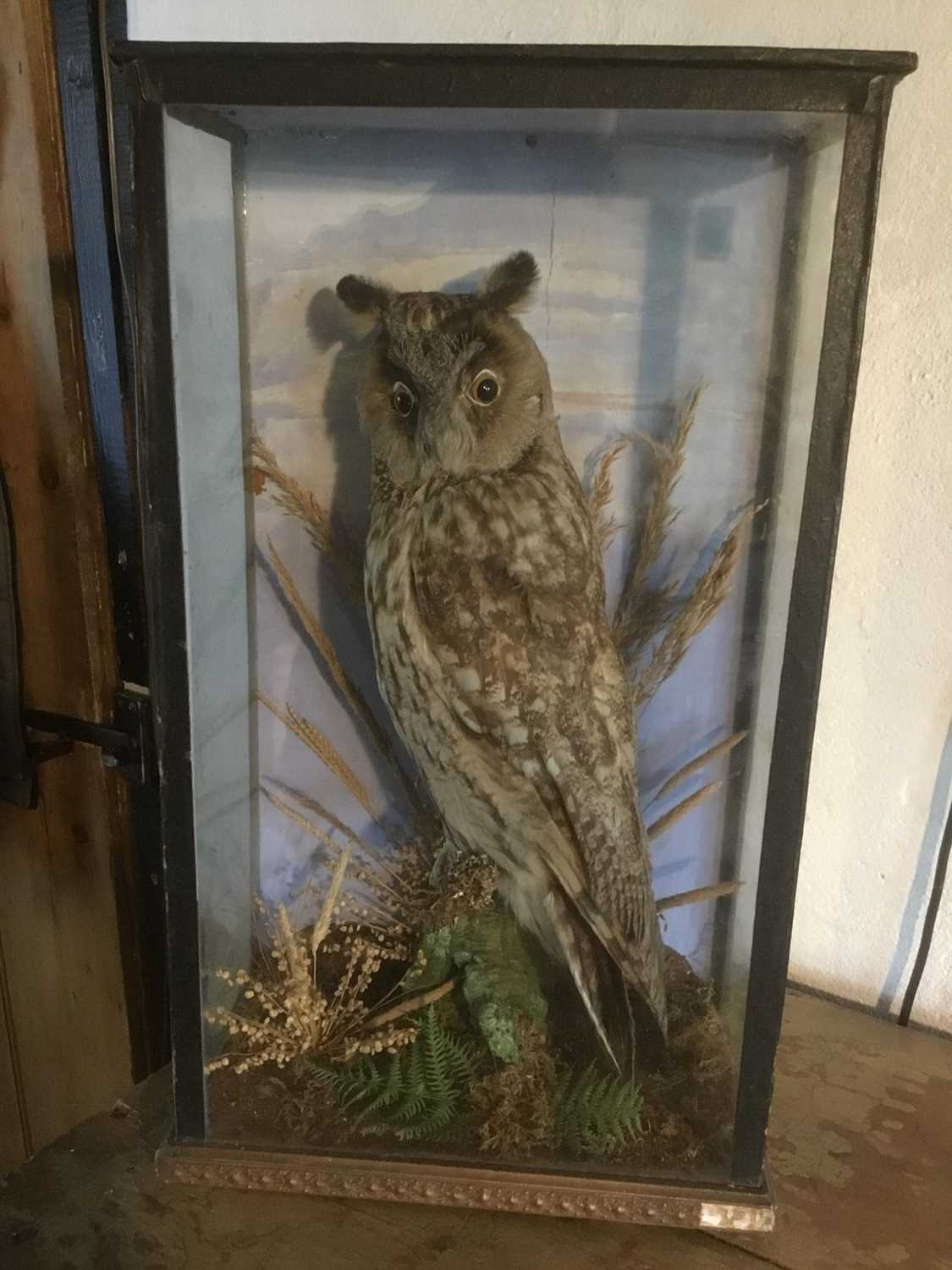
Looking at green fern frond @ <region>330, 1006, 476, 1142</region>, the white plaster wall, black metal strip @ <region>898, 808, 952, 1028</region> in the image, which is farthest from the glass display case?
black metal strip @ <region>898, 808, 952, 1028</region>

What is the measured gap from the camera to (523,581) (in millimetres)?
711

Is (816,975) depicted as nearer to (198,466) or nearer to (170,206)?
(198,466)

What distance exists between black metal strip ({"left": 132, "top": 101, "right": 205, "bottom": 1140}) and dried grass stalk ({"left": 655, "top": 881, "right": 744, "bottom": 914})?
0.40 meters

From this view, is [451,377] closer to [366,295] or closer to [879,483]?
[366,295]

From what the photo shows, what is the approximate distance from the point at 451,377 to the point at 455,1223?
2.16 ft

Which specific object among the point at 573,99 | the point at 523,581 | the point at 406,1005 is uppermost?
the point at 573,99

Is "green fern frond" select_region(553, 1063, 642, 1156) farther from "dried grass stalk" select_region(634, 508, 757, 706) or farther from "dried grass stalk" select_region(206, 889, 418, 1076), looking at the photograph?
"dried grass stalk" select_region(634, 508, 757, 706)

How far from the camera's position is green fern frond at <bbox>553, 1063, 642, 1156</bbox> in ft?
2.36

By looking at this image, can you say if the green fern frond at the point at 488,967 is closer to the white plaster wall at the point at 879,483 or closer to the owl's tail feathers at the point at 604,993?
the owl's tail feathers at the point at 604,993

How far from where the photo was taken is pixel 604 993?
0.76m

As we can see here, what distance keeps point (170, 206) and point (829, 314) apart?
43 centimetres

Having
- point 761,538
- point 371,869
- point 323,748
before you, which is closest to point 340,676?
point 323,748

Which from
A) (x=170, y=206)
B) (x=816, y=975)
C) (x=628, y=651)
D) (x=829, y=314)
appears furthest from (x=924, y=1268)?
(x=170, y=206)

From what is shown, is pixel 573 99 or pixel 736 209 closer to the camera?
pixel 573 99
